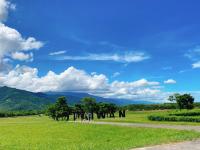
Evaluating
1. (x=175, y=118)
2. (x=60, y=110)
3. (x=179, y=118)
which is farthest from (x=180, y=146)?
(x=60, y=110)

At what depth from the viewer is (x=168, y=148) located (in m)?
25.5

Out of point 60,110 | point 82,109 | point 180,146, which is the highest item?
point 82,109

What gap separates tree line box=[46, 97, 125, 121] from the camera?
354ft

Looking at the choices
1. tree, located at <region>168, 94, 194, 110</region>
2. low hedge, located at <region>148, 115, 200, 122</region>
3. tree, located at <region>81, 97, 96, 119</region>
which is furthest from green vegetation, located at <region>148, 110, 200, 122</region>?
tree, located at <region>81, 97, 96, 119</region>

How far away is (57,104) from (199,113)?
152 ft

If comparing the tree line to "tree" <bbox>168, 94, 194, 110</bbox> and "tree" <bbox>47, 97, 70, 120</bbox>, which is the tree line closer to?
"tree" <bbox>47, 97, 70, 120</bbox>

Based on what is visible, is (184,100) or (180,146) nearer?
(180,146)

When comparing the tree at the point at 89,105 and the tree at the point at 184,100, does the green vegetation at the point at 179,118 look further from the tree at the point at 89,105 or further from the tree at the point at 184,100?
the tree at the point at 89,105

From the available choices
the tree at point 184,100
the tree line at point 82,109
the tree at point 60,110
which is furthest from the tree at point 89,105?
the tree at point 184,100

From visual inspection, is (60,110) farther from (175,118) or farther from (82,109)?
(175,118)

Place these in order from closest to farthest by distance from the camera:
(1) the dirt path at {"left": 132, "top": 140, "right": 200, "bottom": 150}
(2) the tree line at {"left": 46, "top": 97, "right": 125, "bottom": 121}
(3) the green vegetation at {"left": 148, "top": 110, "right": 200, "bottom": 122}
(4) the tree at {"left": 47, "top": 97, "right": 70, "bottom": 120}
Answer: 1. (1) the dirt path at {"left": 132, "top": 140, "right": 200, "bottom": 150}
2. (3) the green vegetation at {"left": 148, "top": 110, "right": 200, "bottom": 122}
3. (4) the tree at {"left": 47, "top": 97, "right": 70, "bottom": 120}
4. (2) the tree line at {"left": 46, "top": 97, "right": 125, "bottom": 121}

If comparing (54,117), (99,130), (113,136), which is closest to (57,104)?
(54,117)

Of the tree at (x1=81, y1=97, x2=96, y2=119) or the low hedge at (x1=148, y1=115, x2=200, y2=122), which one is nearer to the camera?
the low hedge at (x1=148, y1=115, x2=200, y2=122)

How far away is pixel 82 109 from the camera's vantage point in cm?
12031
